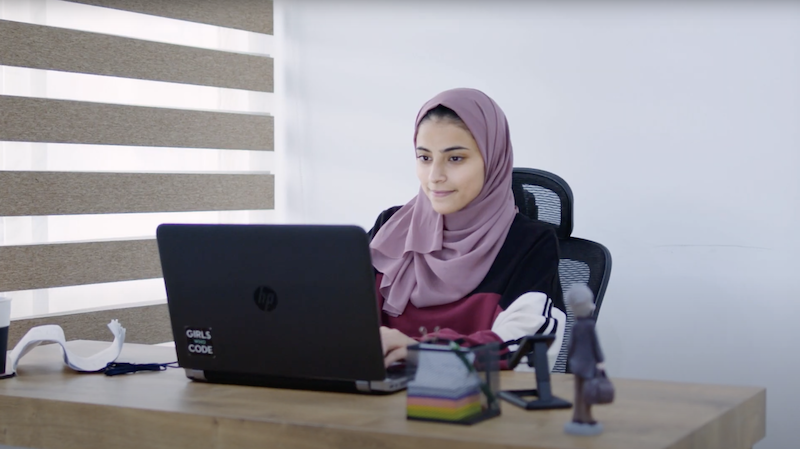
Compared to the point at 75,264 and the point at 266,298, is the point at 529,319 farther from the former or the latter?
the point at 75,264

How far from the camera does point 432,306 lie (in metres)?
1.98

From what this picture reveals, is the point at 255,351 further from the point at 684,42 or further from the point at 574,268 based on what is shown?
the point at 684,42

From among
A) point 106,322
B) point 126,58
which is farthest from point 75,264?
point 126,58

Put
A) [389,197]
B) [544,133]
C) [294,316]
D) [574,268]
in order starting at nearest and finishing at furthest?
[294,316] → [574,268] → [544,133] → [389,197]

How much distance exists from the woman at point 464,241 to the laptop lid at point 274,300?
57cm

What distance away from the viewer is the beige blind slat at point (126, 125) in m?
2.61

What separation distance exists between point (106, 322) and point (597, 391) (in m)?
2.16

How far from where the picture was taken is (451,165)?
200 centimetres

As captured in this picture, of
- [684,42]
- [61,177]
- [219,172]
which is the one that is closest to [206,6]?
[219,172]

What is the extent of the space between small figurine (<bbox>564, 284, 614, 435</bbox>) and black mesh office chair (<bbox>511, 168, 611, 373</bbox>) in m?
0.96

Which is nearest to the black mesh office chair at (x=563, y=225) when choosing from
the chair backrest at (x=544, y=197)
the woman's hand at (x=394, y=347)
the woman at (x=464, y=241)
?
the chair backrest at (x=544, y=197)

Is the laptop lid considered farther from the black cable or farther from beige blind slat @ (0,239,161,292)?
beige blind slat @ (0,239,161,292)

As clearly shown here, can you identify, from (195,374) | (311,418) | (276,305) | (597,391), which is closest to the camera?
(597,391)

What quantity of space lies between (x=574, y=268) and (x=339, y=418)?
42.5 inches
